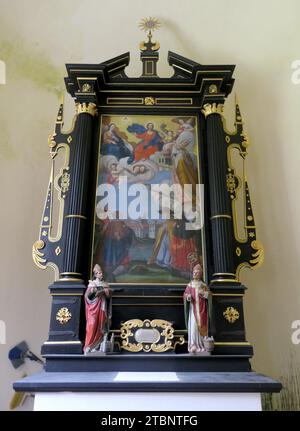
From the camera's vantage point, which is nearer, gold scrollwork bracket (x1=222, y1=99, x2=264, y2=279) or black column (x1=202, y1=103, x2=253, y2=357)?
black column (x1=202, y1=103, x2=253, y2=357)

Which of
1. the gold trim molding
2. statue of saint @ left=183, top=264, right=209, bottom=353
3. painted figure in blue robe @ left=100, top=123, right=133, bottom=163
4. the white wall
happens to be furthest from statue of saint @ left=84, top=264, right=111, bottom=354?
the white wall

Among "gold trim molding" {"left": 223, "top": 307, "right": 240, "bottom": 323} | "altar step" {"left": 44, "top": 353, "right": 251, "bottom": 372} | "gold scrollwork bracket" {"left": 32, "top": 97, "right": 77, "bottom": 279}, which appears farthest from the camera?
"gold scrollwork bracket" {"left": 32, "top": 97, "right": 77, "bottom": 279}

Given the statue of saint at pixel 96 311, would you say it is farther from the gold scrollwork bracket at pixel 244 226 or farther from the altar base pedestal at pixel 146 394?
the gold scrollwork bracket at pixel 244 226

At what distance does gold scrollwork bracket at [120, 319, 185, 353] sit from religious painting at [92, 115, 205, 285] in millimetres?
477

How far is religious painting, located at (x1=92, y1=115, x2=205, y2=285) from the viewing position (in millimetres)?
4535

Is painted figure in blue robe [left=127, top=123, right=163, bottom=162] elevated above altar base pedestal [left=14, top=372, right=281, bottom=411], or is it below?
above

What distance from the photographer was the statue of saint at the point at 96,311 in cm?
389

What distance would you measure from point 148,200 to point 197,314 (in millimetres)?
1518

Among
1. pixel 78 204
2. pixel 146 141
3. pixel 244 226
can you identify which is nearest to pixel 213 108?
pixel 146 141

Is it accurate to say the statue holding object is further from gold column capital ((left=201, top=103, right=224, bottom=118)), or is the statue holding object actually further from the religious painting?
gold column capital ((left=201, top=103, right=224, bottom=118))

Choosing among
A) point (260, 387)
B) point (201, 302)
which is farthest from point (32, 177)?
point (260, 387)

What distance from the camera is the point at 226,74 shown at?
5.11 meters

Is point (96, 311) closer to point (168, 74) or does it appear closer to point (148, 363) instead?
point (148, 363)

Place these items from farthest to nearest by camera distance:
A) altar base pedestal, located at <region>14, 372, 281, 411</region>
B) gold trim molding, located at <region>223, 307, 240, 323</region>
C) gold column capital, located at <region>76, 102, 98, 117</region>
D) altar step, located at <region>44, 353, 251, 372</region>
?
1. gold column capital, located at <region>76, 102, 98, 117</region>
2. gold trim molding, located at <region>223, 307, 240, 323</region>
3. altar step, located at <region>44, 353, 251, 372</region>
4. altar base pedestal, located at <region>14, 372, 281, 411</region>
